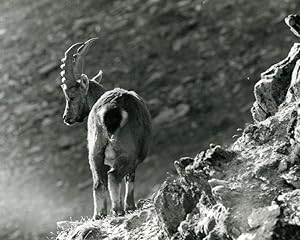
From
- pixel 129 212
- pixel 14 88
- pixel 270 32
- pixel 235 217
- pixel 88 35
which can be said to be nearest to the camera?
pixel 235 217

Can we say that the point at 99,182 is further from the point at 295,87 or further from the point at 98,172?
the point at 295,87

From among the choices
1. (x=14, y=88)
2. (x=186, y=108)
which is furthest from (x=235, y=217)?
(x=14, y=88)

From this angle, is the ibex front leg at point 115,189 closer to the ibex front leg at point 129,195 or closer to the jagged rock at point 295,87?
the ibex front leg at point 129,195

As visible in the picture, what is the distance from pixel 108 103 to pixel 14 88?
42819 millimetres

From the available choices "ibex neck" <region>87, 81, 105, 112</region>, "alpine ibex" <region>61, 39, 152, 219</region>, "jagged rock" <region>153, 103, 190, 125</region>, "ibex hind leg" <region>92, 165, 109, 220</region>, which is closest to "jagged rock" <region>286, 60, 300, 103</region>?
"alpine ibex" <region>61, 39, 152, 219</region>

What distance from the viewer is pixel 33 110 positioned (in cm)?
5097

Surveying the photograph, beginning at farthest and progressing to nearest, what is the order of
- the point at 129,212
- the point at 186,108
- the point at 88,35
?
the point at 88,35
the point at 186,108
the point at 129,212

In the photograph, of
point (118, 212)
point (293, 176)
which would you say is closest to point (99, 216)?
point (118, 212)

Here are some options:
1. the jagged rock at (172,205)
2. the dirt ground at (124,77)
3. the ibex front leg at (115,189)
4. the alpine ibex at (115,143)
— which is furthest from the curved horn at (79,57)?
the dirt ground at (124,77)

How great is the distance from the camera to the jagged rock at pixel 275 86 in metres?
10.9

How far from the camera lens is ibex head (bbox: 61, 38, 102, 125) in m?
14.4

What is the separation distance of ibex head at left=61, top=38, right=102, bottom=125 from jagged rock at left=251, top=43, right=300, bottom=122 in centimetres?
442

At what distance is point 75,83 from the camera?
47.6 feet

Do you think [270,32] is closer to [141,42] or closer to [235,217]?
[141,42]
